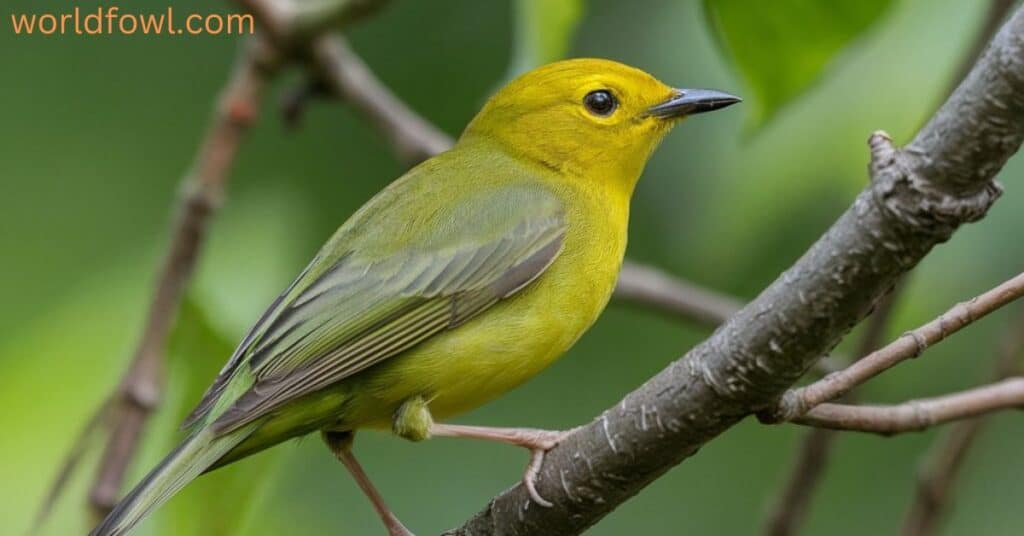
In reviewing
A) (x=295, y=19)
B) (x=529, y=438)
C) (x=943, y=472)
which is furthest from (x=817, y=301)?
(x=295, y=19)

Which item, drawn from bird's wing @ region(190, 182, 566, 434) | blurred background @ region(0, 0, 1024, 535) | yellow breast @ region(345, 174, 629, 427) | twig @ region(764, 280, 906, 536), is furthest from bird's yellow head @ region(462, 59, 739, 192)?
twig @ region(764, 280, 906, 536)

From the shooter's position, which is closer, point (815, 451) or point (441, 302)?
point (441, 302)

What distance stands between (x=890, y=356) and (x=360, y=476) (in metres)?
1.86

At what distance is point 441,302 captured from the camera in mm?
4332

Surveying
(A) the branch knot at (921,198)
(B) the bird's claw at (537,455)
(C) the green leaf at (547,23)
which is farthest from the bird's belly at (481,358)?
(A) the branch knot at (921,198)

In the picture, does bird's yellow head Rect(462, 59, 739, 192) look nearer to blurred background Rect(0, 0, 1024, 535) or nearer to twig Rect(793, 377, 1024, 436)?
blurred background Rect(0, 0, 1024, 535)

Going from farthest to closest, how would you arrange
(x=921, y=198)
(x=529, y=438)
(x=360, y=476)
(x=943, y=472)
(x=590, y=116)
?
(x=590, y=116) < (x=943, y=472) < (x=360, y=476) < (x=529, y=438) < (x=921, y=198)

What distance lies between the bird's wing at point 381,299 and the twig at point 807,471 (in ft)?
3.41

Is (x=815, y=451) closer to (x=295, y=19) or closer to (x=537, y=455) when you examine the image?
(x=537, y=455)

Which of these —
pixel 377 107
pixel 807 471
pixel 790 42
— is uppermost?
pixel 377 107

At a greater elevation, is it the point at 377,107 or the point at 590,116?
the point at 377,107

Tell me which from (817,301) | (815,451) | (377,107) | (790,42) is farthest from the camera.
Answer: (377,107)

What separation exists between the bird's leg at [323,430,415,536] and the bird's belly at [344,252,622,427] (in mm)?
164

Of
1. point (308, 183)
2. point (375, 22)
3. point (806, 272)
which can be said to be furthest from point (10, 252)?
point (806, 272)
